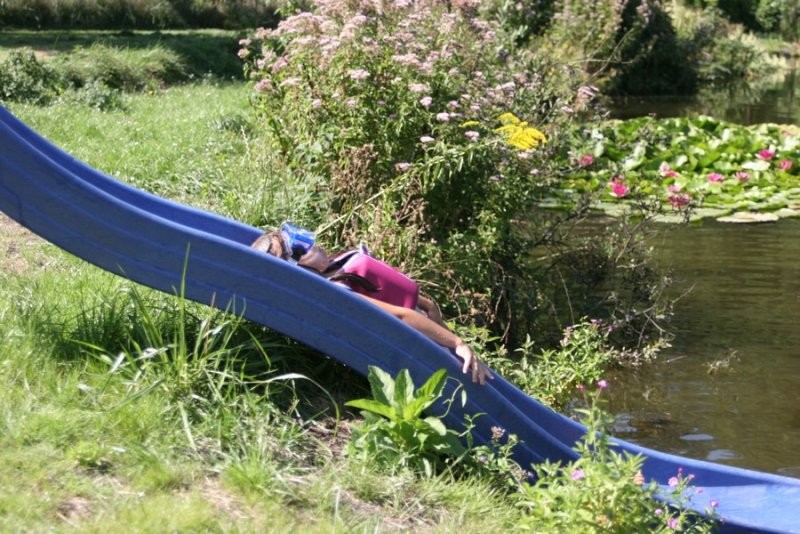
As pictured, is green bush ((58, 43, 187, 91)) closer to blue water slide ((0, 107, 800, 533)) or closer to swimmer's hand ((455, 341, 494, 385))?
blue water slide ((0, 107, 800, 533))

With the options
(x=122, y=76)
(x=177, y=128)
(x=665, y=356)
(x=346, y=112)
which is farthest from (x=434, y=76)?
(x=122, y=76)

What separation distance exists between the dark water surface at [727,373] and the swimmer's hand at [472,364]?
2.24m

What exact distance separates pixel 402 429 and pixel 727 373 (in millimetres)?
4332

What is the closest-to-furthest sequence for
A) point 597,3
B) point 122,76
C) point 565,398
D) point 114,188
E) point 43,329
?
point 43,329
point 114,188
point 565,398
point 122,76
point 597,3

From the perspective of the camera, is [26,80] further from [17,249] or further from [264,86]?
[17,249]

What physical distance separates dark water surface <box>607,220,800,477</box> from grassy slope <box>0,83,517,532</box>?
2.76 m

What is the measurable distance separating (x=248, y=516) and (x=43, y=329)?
1709 millimetres

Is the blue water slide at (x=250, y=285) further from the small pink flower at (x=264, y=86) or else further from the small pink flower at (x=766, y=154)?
the small pink flower at (x=766, y=154)

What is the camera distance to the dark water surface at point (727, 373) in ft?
23.7

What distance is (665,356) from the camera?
8.84 metres

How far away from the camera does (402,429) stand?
16.1 ft

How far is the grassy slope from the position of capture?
3971 millimetres

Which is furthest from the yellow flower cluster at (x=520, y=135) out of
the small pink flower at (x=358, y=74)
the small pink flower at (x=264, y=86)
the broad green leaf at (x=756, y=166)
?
the broad green leaf at (x=756, y=166)

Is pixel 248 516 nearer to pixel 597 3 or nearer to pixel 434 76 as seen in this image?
pixel 434 76
